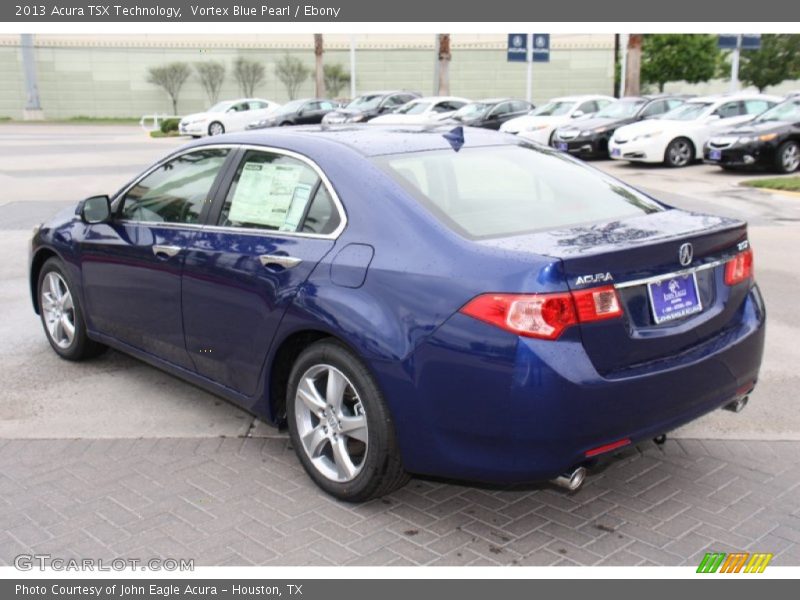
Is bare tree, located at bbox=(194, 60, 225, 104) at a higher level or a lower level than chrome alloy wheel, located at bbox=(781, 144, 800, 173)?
higher

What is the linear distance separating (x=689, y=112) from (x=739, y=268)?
17.7 meters

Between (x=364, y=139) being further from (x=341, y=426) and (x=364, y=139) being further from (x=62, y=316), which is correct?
(x=62, y=316)

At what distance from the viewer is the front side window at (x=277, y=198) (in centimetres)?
413

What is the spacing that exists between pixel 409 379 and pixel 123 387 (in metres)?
2.78

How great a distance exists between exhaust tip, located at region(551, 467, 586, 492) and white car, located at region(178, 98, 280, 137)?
1247 inches

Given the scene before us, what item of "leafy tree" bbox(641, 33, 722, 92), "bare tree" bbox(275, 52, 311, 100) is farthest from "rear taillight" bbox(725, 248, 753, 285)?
"bare tree" bbox(275, 52, 311, 100)

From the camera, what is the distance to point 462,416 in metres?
3.42

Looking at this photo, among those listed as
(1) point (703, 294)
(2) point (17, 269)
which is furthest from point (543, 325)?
(2) point (17, 269)

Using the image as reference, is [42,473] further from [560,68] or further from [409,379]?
[560,68]

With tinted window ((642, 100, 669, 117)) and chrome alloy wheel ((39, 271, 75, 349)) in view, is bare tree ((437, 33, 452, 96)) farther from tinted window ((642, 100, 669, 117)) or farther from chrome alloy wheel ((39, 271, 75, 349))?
chrome alloy wheel ((39, 271, 75, 349))

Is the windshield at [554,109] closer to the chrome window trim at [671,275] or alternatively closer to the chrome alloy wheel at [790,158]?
the chrome alloy wheel at [790,158]

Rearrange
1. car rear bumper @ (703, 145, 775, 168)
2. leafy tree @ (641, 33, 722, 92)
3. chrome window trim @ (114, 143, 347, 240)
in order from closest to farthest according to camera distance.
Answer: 1. chrome window trim @ (114, 143, 347, 240)
2. car rear bumper @ (703, 145, 775, 168)
3. leafy tree @ (641, 33, 722, 92)

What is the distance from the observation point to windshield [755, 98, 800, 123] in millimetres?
17797

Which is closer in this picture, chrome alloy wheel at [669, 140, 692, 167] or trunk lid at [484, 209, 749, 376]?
trunk lid at [484, 209, 749, 376]
